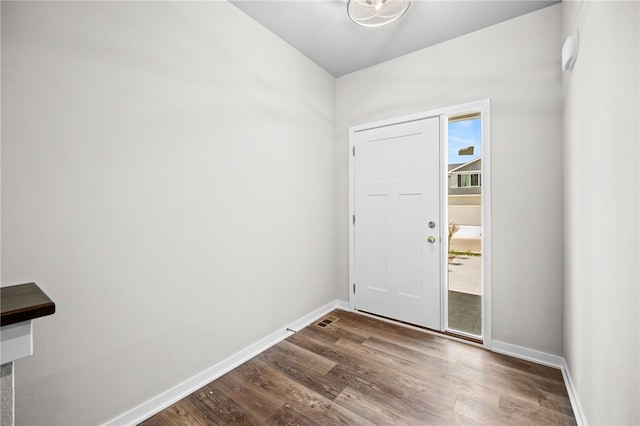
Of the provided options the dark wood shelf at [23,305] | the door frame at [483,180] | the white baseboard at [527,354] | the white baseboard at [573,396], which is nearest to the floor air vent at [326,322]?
the door frame at [483,180]

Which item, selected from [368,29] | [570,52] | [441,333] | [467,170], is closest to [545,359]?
[441,333]

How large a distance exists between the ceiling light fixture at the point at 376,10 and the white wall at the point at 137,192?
0.82 meters

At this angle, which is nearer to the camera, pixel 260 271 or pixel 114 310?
pixel 114 310

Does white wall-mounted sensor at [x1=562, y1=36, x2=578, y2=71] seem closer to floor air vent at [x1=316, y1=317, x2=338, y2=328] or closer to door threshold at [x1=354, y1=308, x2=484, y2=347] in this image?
door threshold at [x1=354, y1=308, x2=484, y2=347]

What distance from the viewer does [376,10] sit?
196cm

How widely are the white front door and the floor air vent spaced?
13.9 inches

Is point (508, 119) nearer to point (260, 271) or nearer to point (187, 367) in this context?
point (260, 271)

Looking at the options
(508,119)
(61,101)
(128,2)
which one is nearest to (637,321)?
(508,119)

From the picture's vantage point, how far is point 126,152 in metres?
1.53

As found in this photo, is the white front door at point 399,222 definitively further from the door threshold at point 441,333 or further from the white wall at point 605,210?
the white wall at point 605,210

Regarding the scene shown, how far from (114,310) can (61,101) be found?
1.07 m

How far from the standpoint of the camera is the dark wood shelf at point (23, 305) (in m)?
0.79

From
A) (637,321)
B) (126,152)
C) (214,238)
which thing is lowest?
(637,321)

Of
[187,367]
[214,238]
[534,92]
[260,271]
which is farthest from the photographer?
[260,271]
